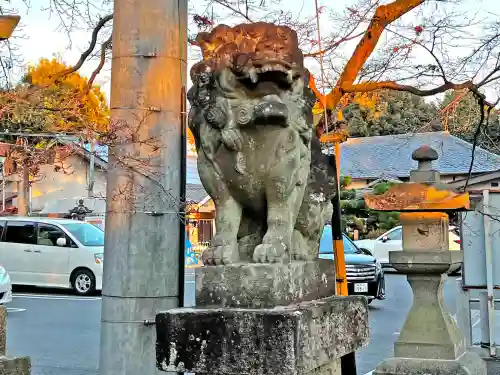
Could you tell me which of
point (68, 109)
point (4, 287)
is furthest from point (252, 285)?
point (4, 287)

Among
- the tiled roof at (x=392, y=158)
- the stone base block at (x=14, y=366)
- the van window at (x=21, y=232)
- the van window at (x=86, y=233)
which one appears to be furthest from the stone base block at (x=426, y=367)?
the tiled roof at (x=392, y=158)

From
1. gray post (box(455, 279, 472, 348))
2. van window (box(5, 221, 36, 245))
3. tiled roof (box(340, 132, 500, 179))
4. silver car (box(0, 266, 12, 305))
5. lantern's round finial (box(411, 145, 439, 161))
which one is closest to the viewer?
lantern's round finial (box(411, 145, 439, 161))

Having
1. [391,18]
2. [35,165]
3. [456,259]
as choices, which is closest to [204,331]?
[35,165]

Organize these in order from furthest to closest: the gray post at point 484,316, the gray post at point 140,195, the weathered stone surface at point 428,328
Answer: the gray post at point 484,316 → the weathered stone surface at point 428,328 → the gray post at point 140,195

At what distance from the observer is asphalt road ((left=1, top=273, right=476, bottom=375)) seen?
27.0 ft

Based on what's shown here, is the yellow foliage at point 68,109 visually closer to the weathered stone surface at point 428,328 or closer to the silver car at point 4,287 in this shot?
the weathered stone surface at point 428,328

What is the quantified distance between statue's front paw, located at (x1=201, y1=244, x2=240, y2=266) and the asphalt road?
5.16 metres

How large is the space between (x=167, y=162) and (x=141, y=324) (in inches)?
42.1

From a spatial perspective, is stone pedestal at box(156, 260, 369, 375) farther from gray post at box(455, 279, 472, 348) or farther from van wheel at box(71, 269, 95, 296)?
van wheel at box(71, 269, 95, 296)

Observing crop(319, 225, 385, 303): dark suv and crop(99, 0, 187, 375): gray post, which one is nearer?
crop(99, 0, 187, 375): gray post

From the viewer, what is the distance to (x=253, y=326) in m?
2.60

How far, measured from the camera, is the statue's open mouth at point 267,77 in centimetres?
278

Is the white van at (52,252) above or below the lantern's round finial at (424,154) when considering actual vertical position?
below

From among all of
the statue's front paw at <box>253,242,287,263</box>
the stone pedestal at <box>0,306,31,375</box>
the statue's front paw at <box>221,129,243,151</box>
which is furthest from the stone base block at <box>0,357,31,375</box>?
the statue's front paw at <box>221,129,243,151</box>
